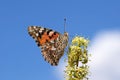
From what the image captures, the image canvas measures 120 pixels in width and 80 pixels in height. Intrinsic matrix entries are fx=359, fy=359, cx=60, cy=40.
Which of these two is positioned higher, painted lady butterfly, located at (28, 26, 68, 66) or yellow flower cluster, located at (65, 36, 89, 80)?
painted lady butterfly, located at (28, 26, 68, 66)

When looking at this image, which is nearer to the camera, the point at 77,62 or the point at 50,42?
the point at 77,62

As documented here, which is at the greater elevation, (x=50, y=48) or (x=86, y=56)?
(x=50, y=48)

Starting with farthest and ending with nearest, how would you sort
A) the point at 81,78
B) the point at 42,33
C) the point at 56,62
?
the point at 42,33 → the point at 56,62 → the point at 81,78

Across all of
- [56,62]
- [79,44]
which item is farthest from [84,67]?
[56,62]

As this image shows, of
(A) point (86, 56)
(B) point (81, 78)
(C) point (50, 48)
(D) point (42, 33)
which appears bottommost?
(B) point (81, 78)

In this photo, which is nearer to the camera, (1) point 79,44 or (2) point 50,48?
(1) point 79,44

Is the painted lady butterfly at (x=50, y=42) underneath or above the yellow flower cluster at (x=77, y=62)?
above

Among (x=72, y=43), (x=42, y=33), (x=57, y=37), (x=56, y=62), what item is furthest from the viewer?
(x=42, y=33)

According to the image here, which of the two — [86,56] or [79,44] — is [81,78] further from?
[79,44]
